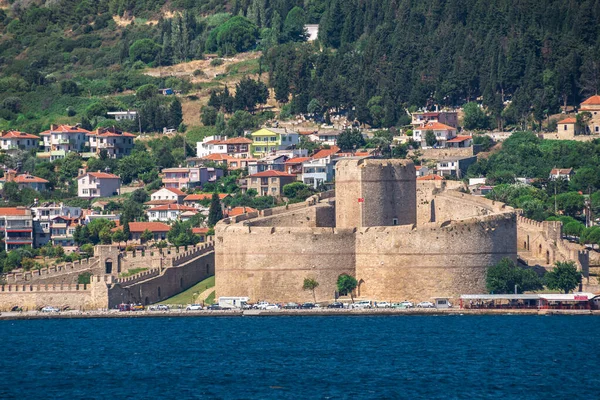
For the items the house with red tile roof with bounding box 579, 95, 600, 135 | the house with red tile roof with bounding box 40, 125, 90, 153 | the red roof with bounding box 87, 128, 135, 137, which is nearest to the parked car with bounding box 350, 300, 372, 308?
the house with red tile roof with bounding box 579, 95, 600, 135

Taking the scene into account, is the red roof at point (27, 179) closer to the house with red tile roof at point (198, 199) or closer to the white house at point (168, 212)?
the house with red tile roof at point (198, 199)

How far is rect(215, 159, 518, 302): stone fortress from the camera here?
7556 cm

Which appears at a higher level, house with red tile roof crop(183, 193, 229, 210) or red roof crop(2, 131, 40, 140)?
red roof crop(2, 131, 40, 140)

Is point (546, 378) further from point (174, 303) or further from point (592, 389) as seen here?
point (174, 303)

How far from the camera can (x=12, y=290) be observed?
7994cm

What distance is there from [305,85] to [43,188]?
22540 mm

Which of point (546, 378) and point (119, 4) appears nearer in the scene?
point (546, 378)

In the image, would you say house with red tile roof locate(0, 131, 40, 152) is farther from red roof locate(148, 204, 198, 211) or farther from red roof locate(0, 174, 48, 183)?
red roof locate(148, 204, 198, 211)

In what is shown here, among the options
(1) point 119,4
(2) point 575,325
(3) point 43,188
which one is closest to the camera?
(2) point 575,325

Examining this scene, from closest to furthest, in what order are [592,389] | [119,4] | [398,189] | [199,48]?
[592,389] → [398,189] → [199,48] → [119,4]

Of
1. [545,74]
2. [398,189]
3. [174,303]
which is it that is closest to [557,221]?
[398,189]

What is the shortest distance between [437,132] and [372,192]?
35175mm

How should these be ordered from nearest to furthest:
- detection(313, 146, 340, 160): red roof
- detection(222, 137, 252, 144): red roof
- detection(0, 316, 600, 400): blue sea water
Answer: detection(0, 316, 600, 400): blue sea water, detection(313, 146, 340, 160): red roof, detection(222, 137, 252, 144): red roof

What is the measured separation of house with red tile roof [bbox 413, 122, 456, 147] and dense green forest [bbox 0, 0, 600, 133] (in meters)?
4.69
